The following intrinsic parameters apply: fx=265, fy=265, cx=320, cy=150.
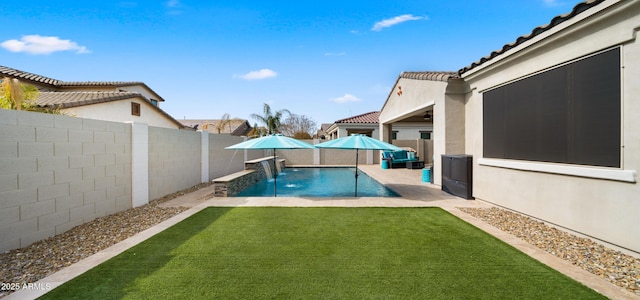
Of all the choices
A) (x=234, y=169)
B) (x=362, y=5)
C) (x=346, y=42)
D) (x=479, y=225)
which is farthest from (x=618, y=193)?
(x=234, y=169)

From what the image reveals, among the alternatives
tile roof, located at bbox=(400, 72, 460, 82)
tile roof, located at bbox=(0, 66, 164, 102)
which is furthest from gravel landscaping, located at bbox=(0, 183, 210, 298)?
tile roof, located at bbox=(0, 66, 164, 102)

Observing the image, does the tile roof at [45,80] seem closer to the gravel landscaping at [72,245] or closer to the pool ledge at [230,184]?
the pool ledge at [230,184]

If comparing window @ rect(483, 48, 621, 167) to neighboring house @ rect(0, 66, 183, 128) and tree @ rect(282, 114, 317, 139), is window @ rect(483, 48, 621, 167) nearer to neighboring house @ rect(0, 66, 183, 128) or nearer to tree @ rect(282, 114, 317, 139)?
neighboring house @ rect(0, 66, 183, 128)

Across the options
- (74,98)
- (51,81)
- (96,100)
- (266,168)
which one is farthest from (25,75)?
(266,168)

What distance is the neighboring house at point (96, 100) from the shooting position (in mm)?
15157

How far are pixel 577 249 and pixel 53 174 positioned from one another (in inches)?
405

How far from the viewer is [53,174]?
5457mm

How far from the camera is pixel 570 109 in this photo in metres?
5.54

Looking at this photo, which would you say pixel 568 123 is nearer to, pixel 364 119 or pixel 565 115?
pixel 565 115

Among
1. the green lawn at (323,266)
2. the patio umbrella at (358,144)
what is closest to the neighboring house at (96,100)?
the green lawn at (323,266)

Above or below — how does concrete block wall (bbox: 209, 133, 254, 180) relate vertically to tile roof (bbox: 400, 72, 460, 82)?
below

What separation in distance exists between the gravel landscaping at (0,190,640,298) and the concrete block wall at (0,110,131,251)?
300mm

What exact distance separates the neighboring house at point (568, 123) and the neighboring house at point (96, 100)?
17562 millimetres

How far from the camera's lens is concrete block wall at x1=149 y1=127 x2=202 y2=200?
928 centimetres
